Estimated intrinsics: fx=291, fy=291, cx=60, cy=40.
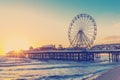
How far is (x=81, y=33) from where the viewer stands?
112m

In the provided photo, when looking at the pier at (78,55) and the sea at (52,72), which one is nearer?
the sea at (52,72)

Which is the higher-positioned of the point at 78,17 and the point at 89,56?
the point at 78,17

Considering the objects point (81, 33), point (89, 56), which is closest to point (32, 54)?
point (89, 56)

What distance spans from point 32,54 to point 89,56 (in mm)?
61420

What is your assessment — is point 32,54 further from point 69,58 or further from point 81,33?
point 81,33

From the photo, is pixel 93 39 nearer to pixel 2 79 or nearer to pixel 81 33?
pixel 81 33

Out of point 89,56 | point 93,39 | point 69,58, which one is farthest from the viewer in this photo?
point 69,58

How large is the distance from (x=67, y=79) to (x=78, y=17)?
87931mm

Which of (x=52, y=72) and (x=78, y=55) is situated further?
(x=78, y=55)

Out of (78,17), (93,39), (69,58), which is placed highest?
(78,17)

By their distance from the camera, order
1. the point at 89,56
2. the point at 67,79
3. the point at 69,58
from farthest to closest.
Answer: the point at 69,58 → the point at 89,56 → the point at 67,79

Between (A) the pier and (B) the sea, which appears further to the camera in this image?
(A) the pier

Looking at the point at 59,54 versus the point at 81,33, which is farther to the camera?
the point at 59,54

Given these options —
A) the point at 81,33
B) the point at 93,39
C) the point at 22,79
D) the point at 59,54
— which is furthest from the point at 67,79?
the point at 59,54
